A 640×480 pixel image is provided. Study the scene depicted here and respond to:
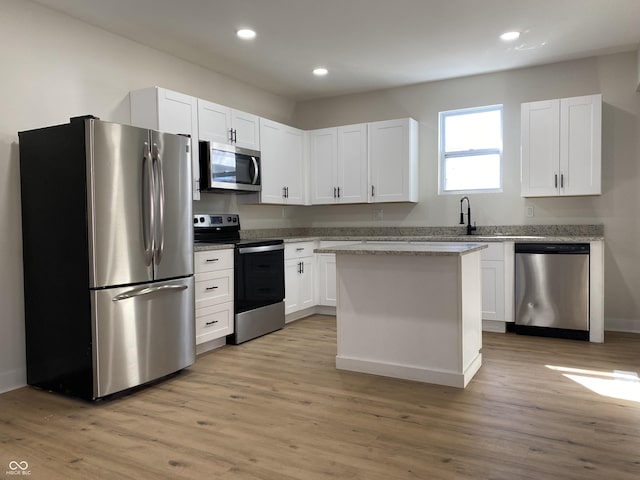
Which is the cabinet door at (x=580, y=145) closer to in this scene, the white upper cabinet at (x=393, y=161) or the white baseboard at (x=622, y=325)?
the white baseboard at (x=622, y=325)

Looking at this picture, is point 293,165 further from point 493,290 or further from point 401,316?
point 401,316

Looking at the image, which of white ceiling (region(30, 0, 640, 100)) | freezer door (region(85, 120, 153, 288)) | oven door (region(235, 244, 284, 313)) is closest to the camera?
freezer door (region(85, 120, 153, 288))

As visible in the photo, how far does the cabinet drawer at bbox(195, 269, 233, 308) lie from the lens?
12.7ft

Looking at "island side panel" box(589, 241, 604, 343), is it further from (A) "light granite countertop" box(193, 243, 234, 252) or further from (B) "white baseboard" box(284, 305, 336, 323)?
(A) "light granite countertop" box(193, 243, 234, 252)

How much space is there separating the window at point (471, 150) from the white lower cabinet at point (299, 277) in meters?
1.79

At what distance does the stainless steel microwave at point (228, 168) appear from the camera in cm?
429

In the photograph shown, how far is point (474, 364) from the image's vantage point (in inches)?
132

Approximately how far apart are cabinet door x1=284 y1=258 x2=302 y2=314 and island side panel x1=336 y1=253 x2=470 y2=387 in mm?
1560

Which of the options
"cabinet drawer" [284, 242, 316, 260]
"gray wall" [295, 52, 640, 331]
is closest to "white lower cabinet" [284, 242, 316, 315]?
"cabinet drawer" [284, 242, 316, 260]

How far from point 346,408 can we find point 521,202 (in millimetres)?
3336

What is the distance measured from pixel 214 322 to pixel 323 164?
2.66 meters

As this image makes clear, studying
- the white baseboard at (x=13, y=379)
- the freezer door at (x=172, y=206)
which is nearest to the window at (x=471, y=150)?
the freezer door at (x=172, y=206)

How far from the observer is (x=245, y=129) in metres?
4.86

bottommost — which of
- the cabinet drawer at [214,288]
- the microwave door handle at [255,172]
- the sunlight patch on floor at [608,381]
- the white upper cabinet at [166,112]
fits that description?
the sunlight patch on floor at [608,381]
